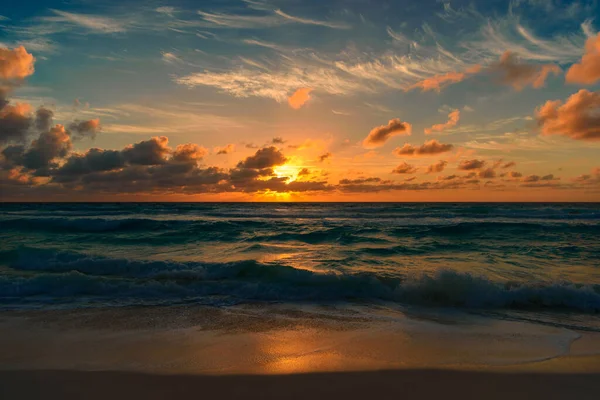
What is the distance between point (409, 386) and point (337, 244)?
13.5 m

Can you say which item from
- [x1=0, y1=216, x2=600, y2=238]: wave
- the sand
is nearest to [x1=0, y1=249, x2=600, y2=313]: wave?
the sand

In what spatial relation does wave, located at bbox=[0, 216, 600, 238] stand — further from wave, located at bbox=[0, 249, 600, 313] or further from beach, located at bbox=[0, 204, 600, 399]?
wave, located at bbox=[0, 249, 600, 313]

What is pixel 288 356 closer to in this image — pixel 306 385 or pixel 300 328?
pixel 306 385

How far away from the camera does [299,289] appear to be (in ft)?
28.9

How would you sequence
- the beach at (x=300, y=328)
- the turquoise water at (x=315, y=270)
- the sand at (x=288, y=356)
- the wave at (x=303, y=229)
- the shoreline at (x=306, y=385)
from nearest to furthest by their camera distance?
the shoreline at (x=306, y=385) < the sand at (x=288, y=356) < the beach at (x=300, y=328) < the turquoise water at (x=315, y=270) < the wave at (x=303, y=229)

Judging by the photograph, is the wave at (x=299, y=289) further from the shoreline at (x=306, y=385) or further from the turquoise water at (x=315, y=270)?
the shoreline at (x=306, y=385)

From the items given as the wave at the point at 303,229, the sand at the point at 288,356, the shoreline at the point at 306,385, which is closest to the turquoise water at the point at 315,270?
the wave at the point at 303,229

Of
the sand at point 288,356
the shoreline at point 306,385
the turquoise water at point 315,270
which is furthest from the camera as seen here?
the turquoise water at point 315,270

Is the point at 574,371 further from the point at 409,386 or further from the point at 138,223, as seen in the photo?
the point at 138,223

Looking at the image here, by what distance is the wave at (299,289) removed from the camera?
307 inches

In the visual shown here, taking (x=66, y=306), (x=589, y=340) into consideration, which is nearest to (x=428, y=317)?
(x=589, y=340)

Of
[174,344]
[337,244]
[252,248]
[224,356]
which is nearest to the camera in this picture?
[224,356]

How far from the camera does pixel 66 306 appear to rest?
7.32 metres

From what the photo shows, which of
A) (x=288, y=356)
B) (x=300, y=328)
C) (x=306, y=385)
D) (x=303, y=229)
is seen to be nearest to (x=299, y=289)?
(x=300, y=328)
